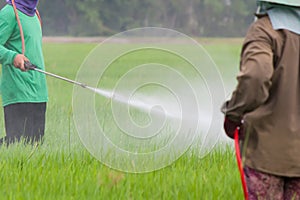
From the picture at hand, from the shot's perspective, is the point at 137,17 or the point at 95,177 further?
the point at 137,17

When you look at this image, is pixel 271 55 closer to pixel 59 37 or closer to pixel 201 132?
pixel 201 132

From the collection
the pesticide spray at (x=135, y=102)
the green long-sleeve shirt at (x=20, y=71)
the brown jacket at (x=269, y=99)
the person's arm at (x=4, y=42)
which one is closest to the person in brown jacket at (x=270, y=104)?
the brown jacket at (x=269, y=99)

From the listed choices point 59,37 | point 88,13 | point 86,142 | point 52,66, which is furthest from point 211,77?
point 88,13

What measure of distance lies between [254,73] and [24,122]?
95.5 inches

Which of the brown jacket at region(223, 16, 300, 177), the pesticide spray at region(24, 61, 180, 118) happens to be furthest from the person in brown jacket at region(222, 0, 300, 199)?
the pesticide spray at region(24, 61, 180, 118)

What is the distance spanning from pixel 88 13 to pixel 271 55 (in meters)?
33.0

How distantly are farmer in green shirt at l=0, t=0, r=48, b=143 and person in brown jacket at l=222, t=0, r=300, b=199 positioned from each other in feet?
6.51

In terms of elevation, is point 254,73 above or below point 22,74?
below

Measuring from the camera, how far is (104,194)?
10.8 ft

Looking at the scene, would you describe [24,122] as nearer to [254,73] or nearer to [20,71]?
[20,71]

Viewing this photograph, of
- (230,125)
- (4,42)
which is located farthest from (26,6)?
(230,125)

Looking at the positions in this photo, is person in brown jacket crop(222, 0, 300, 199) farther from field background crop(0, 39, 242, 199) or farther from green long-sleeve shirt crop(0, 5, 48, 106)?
green long-sleeve shirt crop(0, 5, 48, 106)

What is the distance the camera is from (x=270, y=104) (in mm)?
2600

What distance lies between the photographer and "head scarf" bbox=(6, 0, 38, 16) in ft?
14.7
